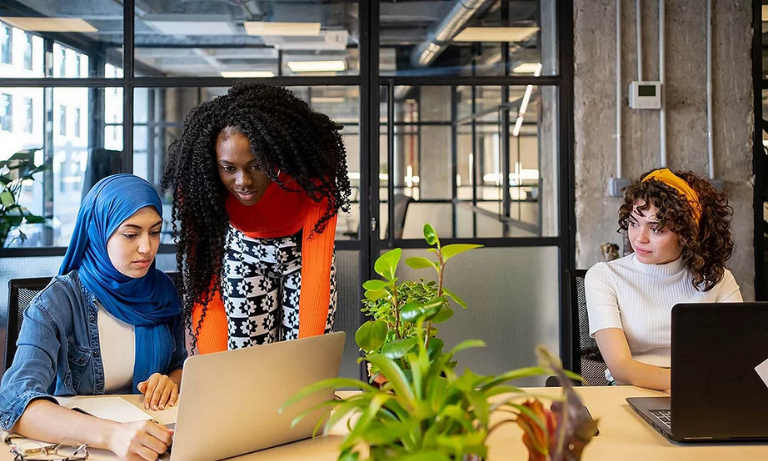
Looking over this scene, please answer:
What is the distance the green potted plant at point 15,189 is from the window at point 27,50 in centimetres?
40

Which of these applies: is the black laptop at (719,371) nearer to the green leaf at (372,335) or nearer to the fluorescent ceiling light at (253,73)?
the green leaf at (372,335)

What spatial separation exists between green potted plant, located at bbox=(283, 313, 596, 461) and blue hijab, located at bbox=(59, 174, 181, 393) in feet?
3.46

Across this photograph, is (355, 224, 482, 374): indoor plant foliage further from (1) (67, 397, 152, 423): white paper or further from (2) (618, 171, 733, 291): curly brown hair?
(2) (618, 171, 733, 291): curly brown hair

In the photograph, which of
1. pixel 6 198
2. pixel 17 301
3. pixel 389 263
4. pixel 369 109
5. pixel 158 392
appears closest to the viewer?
pixel 389 263

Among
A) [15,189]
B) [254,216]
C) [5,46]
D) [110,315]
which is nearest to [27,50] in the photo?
[5,46]

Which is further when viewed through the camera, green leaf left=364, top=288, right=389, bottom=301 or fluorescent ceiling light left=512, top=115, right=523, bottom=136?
fluorescent ceiling light left=512, top=115, right=523, bottom=136

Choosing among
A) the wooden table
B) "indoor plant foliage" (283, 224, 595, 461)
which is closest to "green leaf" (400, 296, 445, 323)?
"indoor plant foliage" (283, 224, 595, 461)

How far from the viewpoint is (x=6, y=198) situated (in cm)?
347

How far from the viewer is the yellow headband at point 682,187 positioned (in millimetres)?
2007

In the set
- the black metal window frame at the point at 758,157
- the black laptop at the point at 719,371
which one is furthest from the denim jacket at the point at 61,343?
the black metal window frame at the point at 758,157

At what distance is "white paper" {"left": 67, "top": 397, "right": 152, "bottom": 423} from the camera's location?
146cm

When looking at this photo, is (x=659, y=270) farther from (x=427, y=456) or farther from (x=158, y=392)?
(x=427, y=456)

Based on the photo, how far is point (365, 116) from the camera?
357 cm

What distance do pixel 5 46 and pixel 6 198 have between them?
28.0 inches
